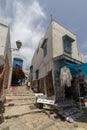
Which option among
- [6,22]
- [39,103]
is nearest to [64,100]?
[39,103]

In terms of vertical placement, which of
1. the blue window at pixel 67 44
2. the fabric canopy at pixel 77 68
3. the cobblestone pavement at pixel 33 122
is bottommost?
the cobblestone pavement at pixel 33 122

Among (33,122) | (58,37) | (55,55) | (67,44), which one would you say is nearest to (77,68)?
(55,55)

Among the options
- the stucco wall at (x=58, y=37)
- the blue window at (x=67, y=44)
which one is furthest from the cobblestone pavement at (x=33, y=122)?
the blue window at (x=67, y=44)

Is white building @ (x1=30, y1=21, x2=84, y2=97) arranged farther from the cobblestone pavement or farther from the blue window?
the cobblestone pavement

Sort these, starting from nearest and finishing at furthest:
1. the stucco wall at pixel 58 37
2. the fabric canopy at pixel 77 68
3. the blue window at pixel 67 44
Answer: the fabric canopy at pixel 77 68
the stucco wall at pixel 58 37
the blue window at pixel 67 44

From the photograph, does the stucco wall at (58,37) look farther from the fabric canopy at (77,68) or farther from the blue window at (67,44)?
the fabric canopy at (77,68)

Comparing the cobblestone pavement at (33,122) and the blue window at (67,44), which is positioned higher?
the blue window at (67,44)

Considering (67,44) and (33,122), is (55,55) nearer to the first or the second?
(67,44)

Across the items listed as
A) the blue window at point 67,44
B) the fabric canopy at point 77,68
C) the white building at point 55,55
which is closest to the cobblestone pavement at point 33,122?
the white building at point 55,55

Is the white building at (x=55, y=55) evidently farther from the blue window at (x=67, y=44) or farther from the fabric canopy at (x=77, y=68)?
the fabric canopy at (x=77, y=68)

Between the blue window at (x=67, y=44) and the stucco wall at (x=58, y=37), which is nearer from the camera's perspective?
the stucco wall at (x=58, y=37)

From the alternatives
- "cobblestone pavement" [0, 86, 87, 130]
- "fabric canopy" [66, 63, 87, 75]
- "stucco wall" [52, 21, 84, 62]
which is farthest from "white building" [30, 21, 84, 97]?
"cobblestone pavement" [0, 86, 87, 130]

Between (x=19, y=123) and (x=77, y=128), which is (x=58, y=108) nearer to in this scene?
(x=77, y=128)

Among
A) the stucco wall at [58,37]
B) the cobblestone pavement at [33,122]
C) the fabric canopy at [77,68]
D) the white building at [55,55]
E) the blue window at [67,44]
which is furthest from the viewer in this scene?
the blue window at [67,44]
